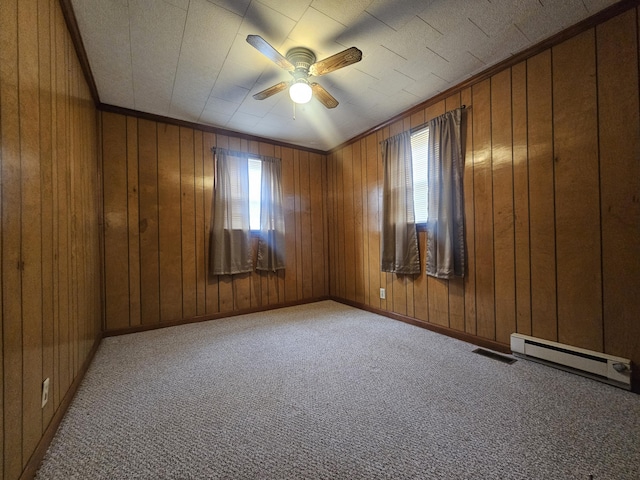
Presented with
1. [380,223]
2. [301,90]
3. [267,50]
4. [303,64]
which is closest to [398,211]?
[380,223]

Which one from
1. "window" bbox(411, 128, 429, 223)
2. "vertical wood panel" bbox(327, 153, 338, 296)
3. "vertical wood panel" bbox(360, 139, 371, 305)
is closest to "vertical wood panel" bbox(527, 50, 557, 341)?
"window" bbox(411, 128, 429, 223)

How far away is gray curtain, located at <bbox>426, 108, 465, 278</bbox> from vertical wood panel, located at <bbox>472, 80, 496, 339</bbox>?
13 centimetres

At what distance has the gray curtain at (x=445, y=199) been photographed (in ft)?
8.07

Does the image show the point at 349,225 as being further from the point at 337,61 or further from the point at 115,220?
the point at 115,220

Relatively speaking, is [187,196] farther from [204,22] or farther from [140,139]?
Result: [204,22]

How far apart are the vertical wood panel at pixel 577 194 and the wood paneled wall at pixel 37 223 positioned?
2991mm

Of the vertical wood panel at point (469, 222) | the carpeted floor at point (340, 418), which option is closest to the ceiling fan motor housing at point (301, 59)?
the vertical wood panel at point (469, 222)

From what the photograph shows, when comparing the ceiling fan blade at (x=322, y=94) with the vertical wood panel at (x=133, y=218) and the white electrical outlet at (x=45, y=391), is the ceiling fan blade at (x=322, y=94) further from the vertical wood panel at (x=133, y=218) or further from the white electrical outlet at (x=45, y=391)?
the white electrical outlet at (x=45, y=391)

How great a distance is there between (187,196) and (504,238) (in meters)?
3.39

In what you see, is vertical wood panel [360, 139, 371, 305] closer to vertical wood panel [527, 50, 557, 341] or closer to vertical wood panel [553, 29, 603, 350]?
vertical wood panel [527, 50, 557, 341]

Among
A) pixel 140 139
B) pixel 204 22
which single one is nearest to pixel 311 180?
pixel 140 139

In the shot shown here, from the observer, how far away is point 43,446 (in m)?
1.13

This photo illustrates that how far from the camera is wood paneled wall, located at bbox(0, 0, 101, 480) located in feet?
3.05

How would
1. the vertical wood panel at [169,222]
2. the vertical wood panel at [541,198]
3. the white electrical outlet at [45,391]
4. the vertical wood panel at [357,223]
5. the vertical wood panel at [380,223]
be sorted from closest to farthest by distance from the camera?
the white electrical outlet at [45,391], the vertical wood panel at [541,198], the vertical wood panel at [169,222], the vertical wood panel at [380,223], the vertical wood panel at [357,223]
